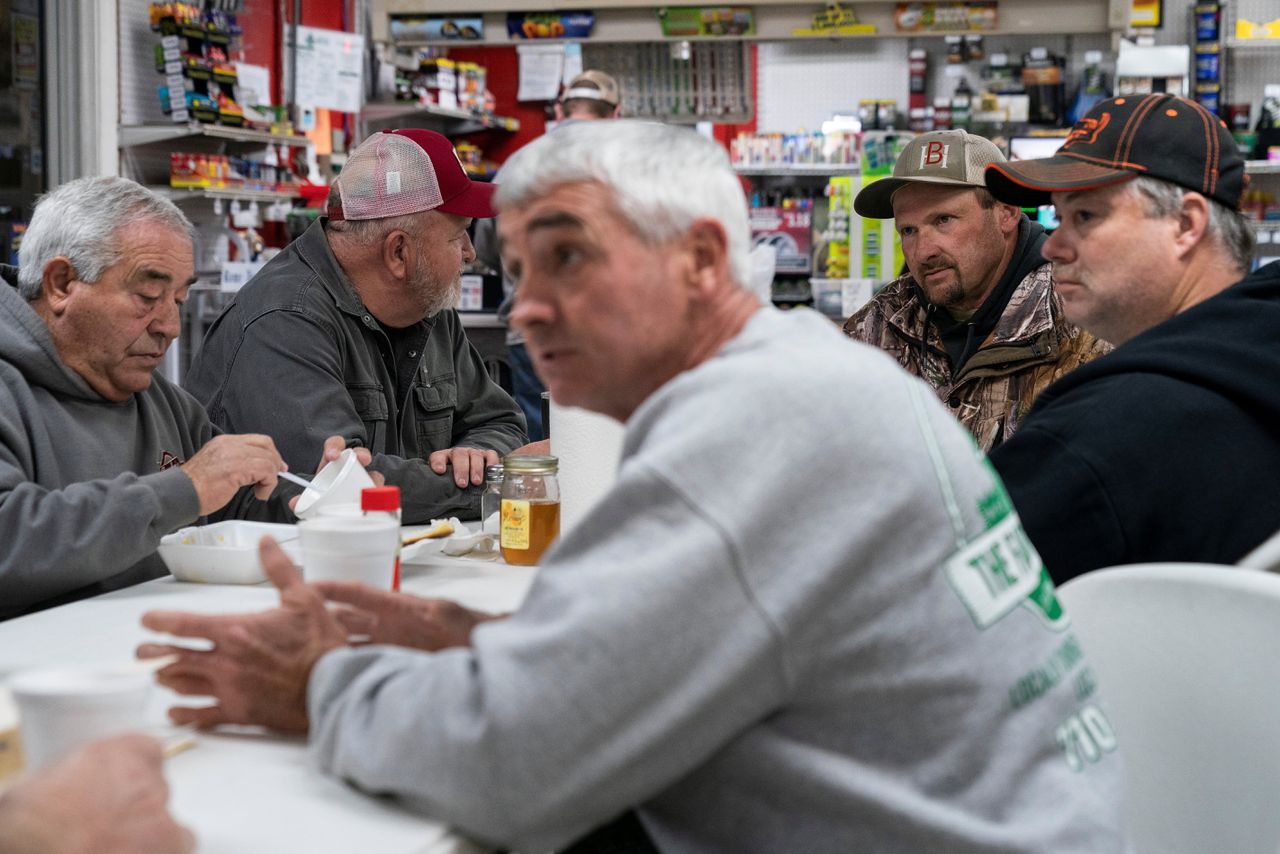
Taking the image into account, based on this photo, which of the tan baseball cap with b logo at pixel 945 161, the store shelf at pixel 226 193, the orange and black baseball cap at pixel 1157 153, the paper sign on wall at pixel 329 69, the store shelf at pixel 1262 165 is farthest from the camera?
the paper sign on wall at pixel 329 69

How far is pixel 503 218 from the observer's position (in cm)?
124

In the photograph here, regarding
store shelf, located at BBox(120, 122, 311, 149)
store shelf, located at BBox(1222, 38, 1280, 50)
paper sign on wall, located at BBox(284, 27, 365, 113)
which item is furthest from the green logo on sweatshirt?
store shelf, located at BBox(1222, 38, 1280, 50)

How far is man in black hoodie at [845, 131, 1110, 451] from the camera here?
124 inches

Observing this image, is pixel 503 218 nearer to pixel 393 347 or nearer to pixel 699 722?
pixel 699 722

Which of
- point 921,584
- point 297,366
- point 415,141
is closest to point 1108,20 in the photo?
point 415,141

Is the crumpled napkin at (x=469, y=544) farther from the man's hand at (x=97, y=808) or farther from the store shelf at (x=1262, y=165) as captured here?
the store shelf at (x=1262, y=165)

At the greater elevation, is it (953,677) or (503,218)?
(503,218)

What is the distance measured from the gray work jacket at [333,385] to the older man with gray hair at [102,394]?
32 centimetres

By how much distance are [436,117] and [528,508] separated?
21.3 feet

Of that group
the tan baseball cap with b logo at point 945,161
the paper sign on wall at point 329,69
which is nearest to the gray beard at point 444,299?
the tan baseball cap with b logo at point 945,161

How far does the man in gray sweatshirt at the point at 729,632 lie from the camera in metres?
0.96

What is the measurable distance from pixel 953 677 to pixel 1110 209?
1.51 m

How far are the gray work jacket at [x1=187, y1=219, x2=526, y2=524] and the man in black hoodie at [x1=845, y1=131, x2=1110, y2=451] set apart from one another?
112cm

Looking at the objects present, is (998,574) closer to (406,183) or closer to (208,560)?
(208,560)
